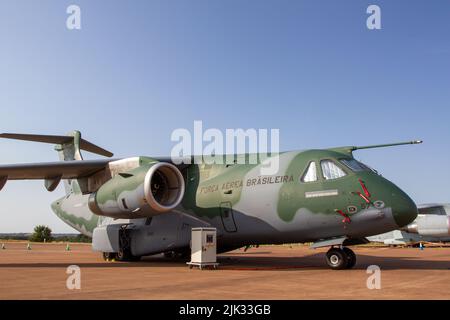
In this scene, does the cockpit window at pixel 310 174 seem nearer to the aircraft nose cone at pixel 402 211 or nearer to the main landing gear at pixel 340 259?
the main landing gear at pixel 340 259

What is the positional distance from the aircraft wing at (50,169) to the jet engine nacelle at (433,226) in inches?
1292

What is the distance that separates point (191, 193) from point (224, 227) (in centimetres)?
192

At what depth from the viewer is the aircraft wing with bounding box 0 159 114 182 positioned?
16.0 metres

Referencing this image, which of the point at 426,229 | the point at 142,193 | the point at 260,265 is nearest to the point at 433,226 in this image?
the point at 426,229

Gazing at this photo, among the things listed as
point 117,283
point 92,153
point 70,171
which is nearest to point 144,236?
point 70,171

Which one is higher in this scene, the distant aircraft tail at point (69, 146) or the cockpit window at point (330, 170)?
the distant aircraft tail at point (69, 146)

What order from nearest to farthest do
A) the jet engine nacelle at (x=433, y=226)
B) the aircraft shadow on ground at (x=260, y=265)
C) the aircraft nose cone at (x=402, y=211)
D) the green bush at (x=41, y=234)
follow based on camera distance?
1. the aircraft nose cone at (x=402, y=211)
2. the aircraft shadow on ground at (x=260, y=265)
3. the jet engine nacelle at (x=433, y=226)
4. the green bush at (x=41, y=234)

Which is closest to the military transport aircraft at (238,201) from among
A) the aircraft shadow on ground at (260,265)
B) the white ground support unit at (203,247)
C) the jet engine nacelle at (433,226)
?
the aircraft shadow on ground at (260,265)

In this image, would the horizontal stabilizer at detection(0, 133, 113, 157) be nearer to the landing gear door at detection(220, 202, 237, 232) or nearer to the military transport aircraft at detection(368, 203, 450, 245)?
the landing gear door at detection(220, 202, 237, 232)

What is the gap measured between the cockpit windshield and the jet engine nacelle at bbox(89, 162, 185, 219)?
195 inches

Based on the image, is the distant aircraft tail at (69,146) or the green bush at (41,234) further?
the green bush at (41,234)

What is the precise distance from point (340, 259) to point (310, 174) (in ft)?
8.31

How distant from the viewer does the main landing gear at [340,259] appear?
44.9ft

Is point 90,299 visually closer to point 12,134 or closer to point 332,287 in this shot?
point 332,287
